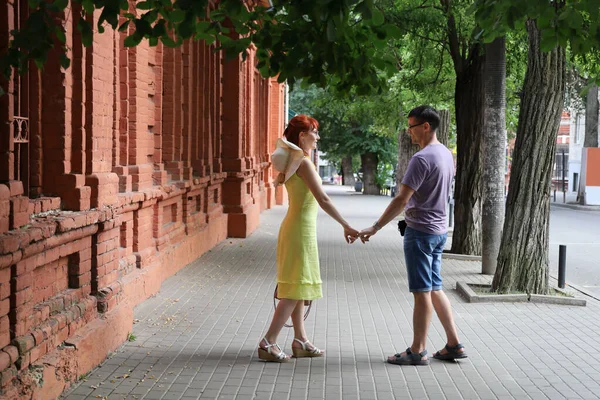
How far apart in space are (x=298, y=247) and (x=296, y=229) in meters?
0.14

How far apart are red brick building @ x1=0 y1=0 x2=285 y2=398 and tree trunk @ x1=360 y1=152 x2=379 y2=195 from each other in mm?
39520

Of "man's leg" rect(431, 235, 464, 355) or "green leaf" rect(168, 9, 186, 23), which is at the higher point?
"green leaf" rect(168, 9, 186, 23)

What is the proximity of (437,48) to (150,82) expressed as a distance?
9535 millimetres

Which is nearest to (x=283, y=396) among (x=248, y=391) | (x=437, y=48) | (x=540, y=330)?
(x=248, y=391)

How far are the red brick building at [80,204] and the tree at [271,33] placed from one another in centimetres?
67

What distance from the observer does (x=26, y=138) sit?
7070 millimetres

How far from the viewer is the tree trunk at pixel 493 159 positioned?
45.5 feet

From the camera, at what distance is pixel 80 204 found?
289 inches

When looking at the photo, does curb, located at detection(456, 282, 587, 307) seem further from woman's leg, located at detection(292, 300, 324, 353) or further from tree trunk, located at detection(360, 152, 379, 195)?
tree trunk, located at detection(360, 152, 379, 195)

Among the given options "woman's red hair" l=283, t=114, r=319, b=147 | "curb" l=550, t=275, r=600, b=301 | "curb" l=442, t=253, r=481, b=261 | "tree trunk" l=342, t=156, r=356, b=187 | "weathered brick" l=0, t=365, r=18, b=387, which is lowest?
"tree trunk" l=342, t=156, r=356, b=187

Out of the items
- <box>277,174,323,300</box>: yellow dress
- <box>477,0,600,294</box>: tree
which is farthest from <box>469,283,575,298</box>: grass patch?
<box>277,174,323,300</box>: yellow dress

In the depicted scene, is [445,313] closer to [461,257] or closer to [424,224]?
[424,224]

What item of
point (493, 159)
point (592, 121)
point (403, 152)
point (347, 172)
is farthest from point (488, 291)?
point (347, 172)

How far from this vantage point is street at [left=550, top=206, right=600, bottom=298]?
1473cm
